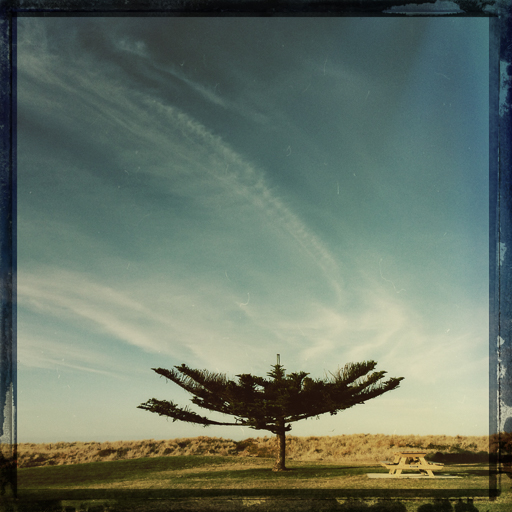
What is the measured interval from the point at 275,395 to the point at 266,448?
82.2 inches

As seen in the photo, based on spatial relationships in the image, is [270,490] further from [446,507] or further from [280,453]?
[446,507]

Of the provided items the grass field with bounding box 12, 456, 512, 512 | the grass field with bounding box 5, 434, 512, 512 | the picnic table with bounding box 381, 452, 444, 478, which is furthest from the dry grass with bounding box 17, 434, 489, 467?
the picnic table with bounding box 381, 452, 444, 478

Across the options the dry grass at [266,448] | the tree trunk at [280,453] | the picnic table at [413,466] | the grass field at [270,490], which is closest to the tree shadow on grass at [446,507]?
the grass field at [270,490]

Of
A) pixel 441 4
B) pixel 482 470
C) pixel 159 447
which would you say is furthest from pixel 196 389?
pixel 441 4

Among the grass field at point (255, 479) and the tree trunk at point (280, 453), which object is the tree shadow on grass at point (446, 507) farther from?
the tree trunk at point (280, 453)

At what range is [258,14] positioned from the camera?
312 inches

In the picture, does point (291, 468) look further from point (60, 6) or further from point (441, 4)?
point (60, 6)

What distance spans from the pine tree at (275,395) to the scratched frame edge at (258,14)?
1439 millimetres

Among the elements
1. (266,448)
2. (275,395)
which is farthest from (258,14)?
Result: (266,448)

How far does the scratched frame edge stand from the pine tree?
144 centimetres

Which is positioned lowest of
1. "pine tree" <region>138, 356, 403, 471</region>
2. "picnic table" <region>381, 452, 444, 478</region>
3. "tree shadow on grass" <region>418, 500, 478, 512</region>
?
"tree shadow on grass" <region>418, 500, 478, 512</region>

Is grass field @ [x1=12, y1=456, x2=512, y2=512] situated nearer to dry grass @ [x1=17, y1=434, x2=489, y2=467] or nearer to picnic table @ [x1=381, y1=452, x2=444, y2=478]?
picnic table @ [x1=381, y1=452, x2=444, y2=478]

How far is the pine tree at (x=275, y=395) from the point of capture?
9.05 metres

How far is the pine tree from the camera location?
905 cm
